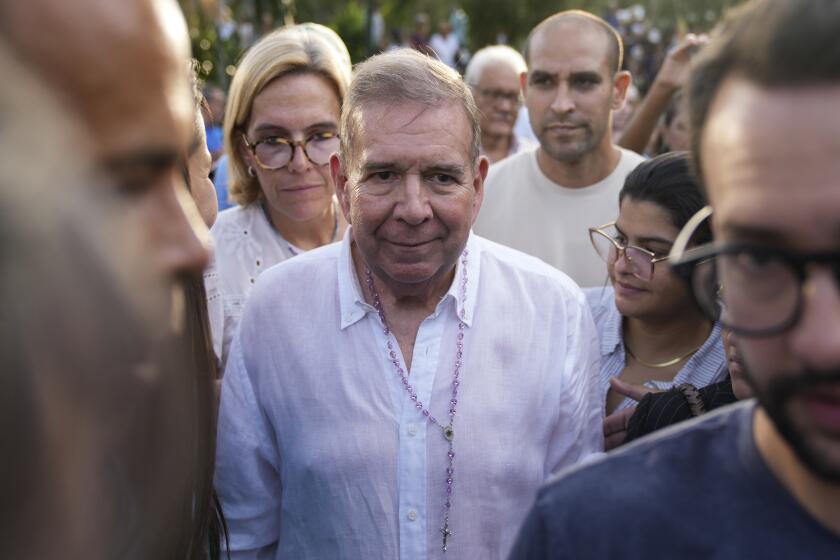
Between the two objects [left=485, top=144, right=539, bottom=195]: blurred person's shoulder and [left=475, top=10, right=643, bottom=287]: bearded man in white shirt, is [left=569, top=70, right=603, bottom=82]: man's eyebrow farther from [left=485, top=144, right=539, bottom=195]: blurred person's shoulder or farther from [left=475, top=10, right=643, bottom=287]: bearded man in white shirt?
[left=485, top=144, right=539, bottom=195]: blurred person's shoulder

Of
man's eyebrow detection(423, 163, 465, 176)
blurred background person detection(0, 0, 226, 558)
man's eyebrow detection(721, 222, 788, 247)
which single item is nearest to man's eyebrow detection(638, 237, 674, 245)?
man's eyebrow detection(423, 163, 465, 176)

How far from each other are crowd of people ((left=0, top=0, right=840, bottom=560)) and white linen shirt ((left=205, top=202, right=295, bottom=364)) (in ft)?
0.04

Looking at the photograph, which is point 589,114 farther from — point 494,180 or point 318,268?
point 318,268

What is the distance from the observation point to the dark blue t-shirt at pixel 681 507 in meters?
1.27

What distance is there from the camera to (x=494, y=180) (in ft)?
15.3

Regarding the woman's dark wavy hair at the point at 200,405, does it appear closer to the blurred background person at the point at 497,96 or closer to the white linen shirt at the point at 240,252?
the white linen shirt at the point at 240,252

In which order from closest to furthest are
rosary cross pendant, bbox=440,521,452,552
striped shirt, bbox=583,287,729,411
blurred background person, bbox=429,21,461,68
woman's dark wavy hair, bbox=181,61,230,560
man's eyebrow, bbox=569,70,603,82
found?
1. woman's dark wavy hair, bbox=181,61,230,560
2. rosary cross pendant, bbox=440,521,452,552
3. striped shirt, bbox=583,287,729,411
4. man's eyebrow, bbox=569,70,603,82
5. blurred background person, bbox=429,21,461,68

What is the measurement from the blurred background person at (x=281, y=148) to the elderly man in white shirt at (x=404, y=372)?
979 mm

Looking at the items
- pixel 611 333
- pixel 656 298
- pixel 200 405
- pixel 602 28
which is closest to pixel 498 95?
pixel 602 28

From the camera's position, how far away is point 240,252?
3.74m

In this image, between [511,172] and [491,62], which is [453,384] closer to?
[511,172]

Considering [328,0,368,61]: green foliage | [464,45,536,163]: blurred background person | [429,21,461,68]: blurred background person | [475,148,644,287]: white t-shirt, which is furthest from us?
[328,0,368,61]: green foliage

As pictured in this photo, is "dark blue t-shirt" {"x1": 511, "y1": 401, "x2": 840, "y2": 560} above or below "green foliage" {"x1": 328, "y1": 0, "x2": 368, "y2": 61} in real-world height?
above

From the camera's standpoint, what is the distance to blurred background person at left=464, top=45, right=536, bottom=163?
6.85 metres
